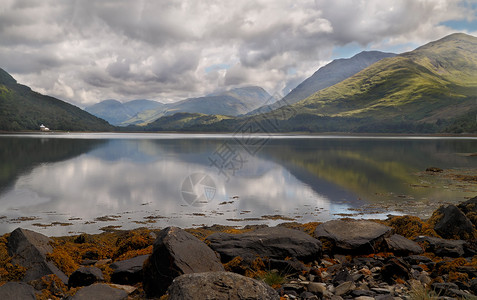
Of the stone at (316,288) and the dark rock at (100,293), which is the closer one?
the dark rock at (100,293)

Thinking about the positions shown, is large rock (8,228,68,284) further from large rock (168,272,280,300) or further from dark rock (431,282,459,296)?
dark rock (431,282,459,296)

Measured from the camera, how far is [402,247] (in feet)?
43.7

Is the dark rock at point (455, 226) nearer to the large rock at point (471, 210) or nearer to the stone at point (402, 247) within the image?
the large rock at point (471, 210)

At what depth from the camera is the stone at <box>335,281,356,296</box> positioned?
30.3 feet

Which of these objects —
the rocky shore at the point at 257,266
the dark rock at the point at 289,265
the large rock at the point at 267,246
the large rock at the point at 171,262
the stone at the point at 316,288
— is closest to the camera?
the rocky shore at the point at 257,266

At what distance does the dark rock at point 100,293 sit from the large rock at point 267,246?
4084 millimetres

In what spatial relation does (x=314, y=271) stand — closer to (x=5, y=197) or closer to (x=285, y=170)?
(x=5, y=197)

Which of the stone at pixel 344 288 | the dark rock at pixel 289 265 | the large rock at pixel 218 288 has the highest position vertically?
the large rock at pixel 218 288

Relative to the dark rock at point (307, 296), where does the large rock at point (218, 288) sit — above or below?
above

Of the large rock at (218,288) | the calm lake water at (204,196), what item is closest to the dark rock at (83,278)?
the large rock at (218,288)

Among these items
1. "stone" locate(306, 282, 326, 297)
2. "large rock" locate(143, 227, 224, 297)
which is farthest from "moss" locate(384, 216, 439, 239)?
"large rock" locate(143, 227, 224, 297)

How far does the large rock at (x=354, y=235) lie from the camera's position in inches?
519

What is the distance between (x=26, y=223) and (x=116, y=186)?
17.6 meters

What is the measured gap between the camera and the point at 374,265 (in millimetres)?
11766
